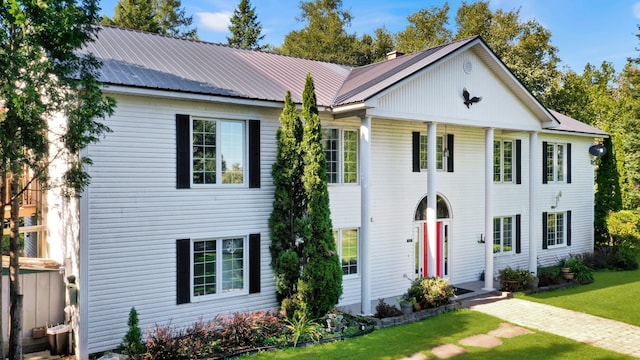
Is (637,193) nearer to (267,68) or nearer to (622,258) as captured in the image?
(622,258)

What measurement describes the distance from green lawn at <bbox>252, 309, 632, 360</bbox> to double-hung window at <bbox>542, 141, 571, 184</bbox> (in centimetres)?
1029

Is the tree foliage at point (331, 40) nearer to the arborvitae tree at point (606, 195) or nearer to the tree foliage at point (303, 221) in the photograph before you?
the arborvitae tree at point (606, 195)

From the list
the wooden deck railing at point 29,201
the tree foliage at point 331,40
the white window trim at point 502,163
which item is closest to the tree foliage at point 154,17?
the tree foliage at point 331,40

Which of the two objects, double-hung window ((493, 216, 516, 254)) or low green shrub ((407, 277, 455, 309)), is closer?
low green shrub ((407, 277, 455, 309))

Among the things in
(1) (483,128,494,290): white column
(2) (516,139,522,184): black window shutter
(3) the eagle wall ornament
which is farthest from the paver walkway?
(3) the eagle wall ornament

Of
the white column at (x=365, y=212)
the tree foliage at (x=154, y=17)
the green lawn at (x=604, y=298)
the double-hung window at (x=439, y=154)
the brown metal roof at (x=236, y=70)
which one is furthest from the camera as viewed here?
the tree foliage at (x=154, y=17)

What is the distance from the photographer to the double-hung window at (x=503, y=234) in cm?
1830

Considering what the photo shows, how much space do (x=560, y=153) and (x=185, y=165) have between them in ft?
55.6

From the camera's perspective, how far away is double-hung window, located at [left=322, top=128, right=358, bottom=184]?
13641mm

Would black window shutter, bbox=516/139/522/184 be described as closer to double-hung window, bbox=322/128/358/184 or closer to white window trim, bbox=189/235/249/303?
double-hung window, bbox=322/128/358/184

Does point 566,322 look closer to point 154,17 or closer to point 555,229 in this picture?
point 555,229

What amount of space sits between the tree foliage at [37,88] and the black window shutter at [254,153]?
428 centimetres

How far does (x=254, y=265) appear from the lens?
39.2ft

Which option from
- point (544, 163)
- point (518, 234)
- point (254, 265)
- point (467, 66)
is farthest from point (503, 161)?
point (254, 265)
